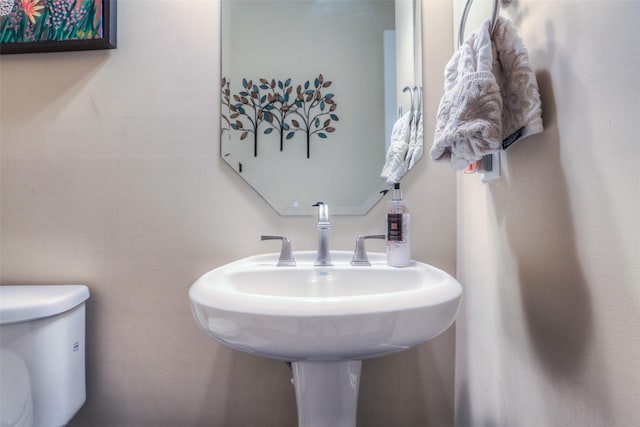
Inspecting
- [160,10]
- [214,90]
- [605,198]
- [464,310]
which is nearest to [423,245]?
[464,310]

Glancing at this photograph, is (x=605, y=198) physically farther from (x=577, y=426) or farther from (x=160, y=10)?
(x=160, y=10)

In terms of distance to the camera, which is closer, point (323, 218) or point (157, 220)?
point (323, 218)

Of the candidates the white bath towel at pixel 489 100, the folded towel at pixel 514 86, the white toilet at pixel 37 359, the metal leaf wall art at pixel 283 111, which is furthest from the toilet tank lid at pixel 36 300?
the folded towel at pixel 514 86

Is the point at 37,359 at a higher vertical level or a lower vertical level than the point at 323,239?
lower

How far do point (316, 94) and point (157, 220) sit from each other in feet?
2.19

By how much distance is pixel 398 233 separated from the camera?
84 cm

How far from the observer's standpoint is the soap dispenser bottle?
832 millimetres

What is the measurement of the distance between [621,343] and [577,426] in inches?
7.7

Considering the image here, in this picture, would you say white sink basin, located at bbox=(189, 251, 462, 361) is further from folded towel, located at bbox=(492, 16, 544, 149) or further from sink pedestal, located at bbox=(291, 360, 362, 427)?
folded towel, located at bbox=(492, 16, 544, 149)

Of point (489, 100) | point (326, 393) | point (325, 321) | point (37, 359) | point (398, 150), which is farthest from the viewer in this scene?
point (398, 150)

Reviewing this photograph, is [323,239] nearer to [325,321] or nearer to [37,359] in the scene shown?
[325,321]

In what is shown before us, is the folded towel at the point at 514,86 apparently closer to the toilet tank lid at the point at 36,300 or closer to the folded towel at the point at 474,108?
the folded towel at the point at 474,108

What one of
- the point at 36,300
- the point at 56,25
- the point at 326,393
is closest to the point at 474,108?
the point at 326,393

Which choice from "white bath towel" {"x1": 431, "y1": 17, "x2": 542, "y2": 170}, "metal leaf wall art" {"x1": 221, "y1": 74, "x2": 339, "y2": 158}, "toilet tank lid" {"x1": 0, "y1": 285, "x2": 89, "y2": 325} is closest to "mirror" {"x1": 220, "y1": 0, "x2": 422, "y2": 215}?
"metal leaf wall art" {"x1": 221, "y1": 74, "x2": 339, "y2": 158}
